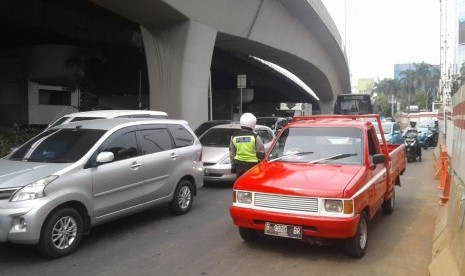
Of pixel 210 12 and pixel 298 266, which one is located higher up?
pixel 210 12

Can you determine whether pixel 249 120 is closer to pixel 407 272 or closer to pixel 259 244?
pixel 259 244

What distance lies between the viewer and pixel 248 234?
6293 millimetres

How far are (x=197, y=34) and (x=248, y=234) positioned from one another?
12122 millimetres

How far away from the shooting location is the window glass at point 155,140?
24.7 ft

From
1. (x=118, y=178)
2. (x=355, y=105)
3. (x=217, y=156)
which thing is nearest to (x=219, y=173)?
(x=217, y=156)

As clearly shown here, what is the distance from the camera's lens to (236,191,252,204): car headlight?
5.89 meters

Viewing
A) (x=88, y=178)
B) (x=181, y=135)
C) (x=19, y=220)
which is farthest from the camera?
(x=181, y=135)

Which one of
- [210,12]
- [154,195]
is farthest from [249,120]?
[210,12]

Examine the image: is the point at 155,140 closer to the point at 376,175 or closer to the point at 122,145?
the point at 122,145

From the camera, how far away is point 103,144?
22.1 feet

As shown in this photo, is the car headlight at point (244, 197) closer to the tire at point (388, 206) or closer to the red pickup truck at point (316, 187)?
the red pickup truck at point (316, 187)

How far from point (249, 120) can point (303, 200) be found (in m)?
2.52

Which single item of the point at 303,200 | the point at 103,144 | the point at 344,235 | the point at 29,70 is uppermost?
the point at 29,70

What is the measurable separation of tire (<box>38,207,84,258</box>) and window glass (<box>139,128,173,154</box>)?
1742mm
